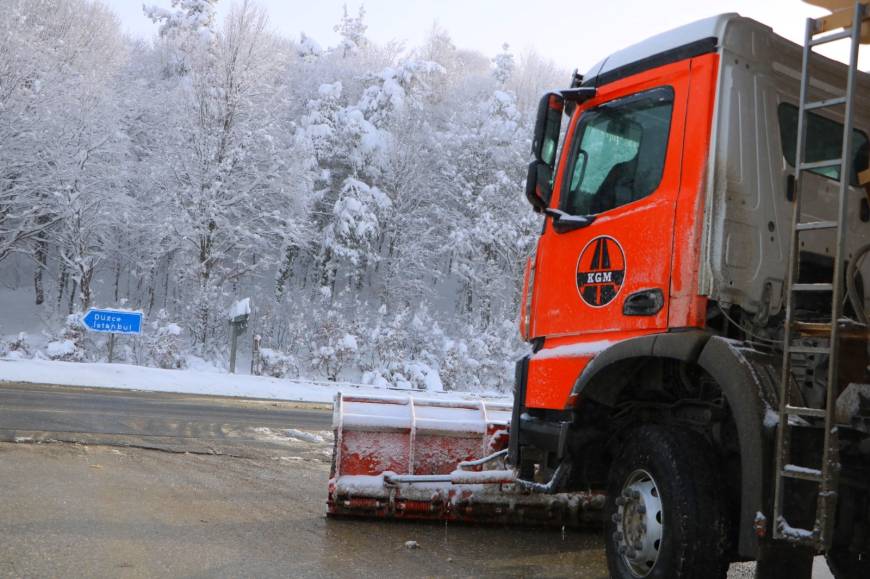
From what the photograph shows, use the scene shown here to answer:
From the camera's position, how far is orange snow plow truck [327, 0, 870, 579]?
3.42 meters

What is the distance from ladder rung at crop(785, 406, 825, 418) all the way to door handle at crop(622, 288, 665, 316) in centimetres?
93

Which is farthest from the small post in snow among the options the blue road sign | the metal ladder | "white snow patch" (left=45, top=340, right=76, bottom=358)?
the metal ladder

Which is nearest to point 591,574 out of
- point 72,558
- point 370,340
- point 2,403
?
point 72,558

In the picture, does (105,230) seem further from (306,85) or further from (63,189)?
(306,85)

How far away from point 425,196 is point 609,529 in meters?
33.3

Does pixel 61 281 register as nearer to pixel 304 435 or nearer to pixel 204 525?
pixel 304 435

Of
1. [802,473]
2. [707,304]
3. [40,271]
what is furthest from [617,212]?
[40,271]

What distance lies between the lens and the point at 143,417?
35.0 feet

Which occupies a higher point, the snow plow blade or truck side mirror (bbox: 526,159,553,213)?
truck side mirror (bbox: 526,159,553,213)

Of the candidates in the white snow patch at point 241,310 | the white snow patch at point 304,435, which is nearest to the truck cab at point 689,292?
the white snow patch at point 304,435

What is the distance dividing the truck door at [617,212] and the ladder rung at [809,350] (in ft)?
2.55

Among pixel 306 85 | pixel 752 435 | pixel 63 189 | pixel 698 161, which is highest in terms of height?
pixel 306 85

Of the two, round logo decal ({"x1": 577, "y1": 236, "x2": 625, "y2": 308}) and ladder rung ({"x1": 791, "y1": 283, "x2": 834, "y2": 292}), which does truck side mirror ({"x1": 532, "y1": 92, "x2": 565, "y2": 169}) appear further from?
ladder rung ({"x1": 791, "y1": 283, "x2": 834, "y2": 292})

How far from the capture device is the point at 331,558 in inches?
190
